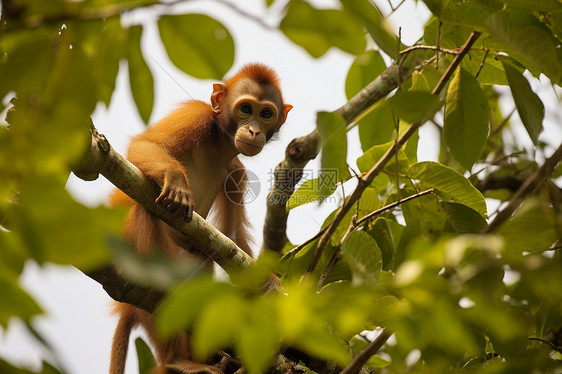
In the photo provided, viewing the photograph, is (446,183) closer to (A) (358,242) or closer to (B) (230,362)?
(A) (358,242)

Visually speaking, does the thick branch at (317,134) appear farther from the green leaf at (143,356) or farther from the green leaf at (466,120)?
the green leaf at (143,356)

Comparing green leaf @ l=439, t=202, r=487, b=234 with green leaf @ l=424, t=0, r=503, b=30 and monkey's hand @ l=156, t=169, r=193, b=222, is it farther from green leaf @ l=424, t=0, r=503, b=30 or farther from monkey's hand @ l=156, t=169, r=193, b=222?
monkey's hand @ l=156, t=169, r=193, b=222

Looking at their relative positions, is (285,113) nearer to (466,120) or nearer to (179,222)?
(179,222)

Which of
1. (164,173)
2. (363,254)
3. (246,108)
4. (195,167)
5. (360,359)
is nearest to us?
(360,359)

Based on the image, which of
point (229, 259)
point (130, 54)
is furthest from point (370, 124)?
point (130, 54)

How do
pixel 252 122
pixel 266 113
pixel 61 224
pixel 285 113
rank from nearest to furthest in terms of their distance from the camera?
pixel 61 224 → pixel 252 122 → pixel 266 113 → pixel 285 113

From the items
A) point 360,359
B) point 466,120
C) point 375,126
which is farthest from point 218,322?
point 375,126

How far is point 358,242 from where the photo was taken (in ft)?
10.9

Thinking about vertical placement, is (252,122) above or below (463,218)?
above

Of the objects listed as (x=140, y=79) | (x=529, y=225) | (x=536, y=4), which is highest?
(x=536, y=4)

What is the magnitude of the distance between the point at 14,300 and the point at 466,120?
254cm

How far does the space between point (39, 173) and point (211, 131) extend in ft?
16.4

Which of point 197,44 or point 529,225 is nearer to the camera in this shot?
point 197,44

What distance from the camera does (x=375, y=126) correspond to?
14.1ft
